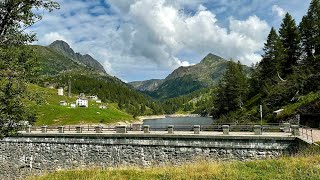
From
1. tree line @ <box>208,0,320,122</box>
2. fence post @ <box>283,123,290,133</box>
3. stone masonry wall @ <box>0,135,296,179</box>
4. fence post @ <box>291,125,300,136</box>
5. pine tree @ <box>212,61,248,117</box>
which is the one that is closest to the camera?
fence post @ <box>291,125,300,136</box>

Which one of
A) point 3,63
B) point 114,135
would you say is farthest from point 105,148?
point 3,63

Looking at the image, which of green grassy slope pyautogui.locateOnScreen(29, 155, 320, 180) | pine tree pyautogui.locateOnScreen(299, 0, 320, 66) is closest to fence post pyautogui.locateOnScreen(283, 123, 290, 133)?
green grassy slope pyautogui.locateOnScreen(29, 155, 320, 180)

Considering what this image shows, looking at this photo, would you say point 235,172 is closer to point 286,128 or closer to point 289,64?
point 286,128

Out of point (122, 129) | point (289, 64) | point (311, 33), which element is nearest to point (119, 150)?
point (122, 129)

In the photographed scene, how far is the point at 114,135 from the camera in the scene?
3281 cm

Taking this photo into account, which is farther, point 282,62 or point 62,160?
point 282,62

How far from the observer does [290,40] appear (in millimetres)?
70750

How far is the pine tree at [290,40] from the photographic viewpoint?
226ft

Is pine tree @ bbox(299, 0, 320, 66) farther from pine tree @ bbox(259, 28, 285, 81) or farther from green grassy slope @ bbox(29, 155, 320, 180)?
green grassy slope @ bbox(29, 155, 320, 180)

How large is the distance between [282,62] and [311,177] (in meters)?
61.4

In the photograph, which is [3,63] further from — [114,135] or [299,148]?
[299,148]

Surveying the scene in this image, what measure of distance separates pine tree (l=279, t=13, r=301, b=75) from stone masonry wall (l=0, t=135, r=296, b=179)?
159 ft

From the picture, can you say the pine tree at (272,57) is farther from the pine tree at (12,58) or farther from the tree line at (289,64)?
the pine tree at (12,58)

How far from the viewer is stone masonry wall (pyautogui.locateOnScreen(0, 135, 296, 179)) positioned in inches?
1069
